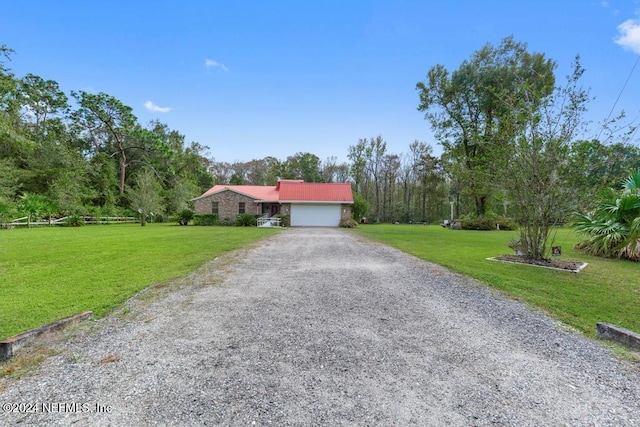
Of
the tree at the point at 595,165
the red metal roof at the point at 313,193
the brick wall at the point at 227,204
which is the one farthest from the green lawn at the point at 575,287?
the brick wall at the point at 227,204

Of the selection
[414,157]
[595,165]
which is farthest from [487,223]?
[414,157]

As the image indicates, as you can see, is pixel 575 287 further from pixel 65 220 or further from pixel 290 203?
pixel 65 220

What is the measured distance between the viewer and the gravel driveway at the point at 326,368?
190cm

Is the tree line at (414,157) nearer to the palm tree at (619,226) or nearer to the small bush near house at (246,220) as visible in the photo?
the palm tree at (619,226)

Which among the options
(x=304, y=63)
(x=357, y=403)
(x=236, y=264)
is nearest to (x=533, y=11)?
(x=304, y=63)

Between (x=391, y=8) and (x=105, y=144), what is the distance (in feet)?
115

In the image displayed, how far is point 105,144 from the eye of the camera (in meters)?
34.1

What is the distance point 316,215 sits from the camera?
24219mm

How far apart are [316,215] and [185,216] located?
10.8 meters

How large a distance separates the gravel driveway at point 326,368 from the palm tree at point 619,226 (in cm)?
711

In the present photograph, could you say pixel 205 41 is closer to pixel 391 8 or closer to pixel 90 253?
pixel 391 8

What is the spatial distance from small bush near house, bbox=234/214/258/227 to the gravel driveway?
19637 millimetres

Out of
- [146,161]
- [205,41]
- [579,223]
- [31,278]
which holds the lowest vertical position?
[31,278]

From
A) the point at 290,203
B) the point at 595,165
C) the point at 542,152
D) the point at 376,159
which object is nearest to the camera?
the point at 595,165
